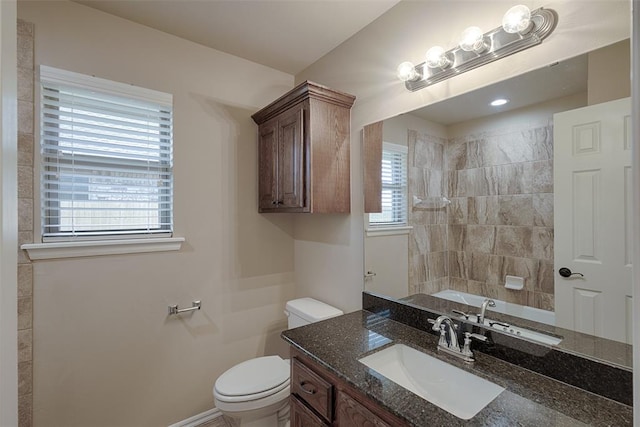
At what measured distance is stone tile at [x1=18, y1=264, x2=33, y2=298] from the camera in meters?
1.47

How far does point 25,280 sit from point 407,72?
222 centimetres

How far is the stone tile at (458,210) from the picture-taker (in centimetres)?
134

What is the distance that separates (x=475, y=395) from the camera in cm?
104

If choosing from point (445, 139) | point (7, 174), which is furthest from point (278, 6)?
point (7, 174)

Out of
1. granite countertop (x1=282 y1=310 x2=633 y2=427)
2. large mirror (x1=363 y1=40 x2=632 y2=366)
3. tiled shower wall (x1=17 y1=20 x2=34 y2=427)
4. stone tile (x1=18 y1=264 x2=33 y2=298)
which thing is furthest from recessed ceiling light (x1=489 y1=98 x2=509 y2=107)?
stone tile (x1=18 y1=264 x2=33 y2=298)

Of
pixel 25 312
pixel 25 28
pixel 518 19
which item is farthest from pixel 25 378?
pixel 518 19

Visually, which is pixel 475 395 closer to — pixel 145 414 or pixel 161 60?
pixel 145 414

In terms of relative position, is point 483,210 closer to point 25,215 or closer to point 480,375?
point 480,375

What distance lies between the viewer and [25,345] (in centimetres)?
148

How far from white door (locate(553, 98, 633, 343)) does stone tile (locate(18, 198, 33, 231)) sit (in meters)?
2.38

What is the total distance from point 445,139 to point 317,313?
1.30m

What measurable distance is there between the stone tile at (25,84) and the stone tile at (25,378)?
1353 millimetres

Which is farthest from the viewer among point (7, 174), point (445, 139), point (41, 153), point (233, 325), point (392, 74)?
point (233, 325)

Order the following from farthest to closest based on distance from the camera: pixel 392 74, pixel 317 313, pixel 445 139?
pixel 317 313 < pixel 392 74 < pixel 445 139
